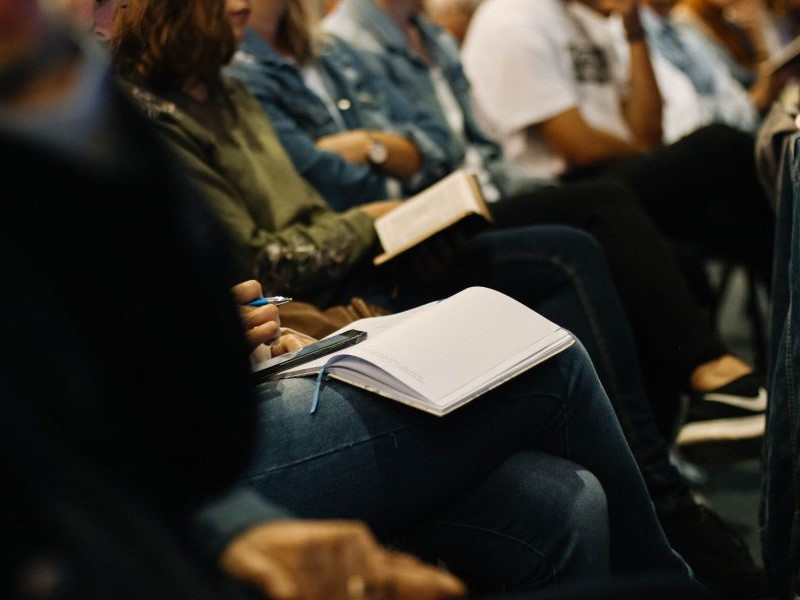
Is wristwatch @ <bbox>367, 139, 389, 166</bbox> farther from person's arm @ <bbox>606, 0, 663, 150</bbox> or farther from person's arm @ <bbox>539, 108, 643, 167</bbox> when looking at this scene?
person's arm @ <bbox>606, 0, 663, 150</bbox>

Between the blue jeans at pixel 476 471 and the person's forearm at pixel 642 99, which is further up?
the blue jeans at pixel 476 471

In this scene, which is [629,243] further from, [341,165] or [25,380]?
[25,380]

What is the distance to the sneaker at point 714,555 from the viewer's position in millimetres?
1640

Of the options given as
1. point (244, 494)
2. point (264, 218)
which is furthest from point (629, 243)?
point (244, 494)

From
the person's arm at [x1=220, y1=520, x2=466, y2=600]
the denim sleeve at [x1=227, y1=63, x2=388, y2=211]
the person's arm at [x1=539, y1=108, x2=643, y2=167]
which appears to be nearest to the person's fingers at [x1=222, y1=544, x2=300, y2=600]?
the person's arm at [x1=220, y1=520, x2=466, y2=600]

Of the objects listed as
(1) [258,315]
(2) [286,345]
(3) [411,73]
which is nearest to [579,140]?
(3) [411,73]

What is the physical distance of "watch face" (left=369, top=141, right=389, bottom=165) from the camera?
7.15ft

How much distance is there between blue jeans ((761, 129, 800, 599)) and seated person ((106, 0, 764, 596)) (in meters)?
0.16

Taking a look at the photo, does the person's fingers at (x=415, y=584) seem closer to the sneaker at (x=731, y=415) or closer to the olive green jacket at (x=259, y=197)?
the olive green jacket at (x=259, y=197)

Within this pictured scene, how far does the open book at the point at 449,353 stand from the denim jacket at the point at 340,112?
0.82 metres

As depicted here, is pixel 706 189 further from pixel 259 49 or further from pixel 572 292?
pixel 259 49

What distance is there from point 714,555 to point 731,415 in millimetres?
378

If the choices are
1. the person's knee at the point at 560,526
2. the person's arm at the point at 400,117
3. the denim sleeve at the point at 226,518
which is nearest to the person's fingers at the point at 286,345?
the person's knee at the point at 560,526

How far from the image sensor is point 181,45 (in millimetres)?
1664
